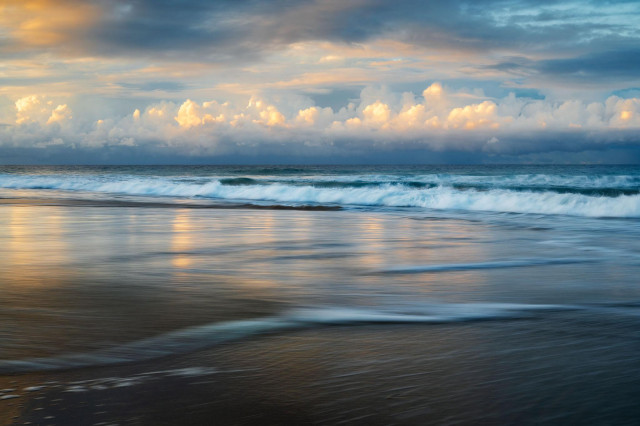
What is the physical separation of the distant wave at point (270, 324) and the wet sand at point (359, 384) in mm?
140

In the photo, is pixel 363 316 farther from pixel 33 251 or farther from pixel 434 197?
pixel 434 197

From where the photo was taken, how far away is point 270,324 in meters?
4.00

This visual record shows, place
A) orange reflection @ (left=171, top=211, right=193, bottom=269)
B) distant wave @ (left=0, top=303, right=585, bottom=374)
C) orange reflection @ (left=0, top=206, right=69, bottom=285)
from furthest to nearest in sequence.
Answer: orange reflection @ (left=171, top=211, right=193, bottom=269) → orange reflection @ (left=0, top=206, right=69, bottom=285) → distant wave @ (left=0, top=303, right=585, bottom=374)

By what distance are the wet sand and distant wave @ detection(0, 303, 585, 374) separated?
140 mm

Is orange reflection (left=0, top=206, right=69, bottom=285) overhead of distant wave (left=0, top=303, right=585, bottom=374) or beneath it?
overhead

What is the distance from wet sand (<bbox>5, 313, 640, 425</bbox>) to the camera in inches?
97.5

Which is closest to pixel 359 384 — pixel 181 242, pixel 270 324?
pixel 270 324

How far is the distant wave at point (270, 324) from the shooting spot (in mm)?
3145

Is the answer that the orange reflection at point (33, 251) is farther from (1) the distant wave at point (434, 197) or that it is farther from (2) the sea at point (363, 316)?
(1) the distant wave at point (434, 197)

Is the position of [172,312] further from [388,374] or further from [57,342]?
[388,374]

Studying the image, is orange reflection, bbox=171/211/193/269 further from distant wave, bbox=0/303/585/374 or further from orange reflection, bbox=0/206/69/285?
distant wave, bbox=0/303/585/374

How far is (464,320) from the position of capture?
4.16 meters

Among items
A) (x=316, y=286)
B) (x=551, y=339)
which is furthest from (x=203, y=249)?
(x=551, y=339)

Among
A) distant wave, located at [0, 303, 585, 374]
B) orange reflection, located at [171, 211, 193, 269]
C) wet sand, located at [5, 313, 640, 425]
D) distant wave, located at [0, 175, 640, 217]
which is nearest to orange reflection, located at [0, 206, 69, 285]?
orange reflection, located at [171, 211, 193, 269]
